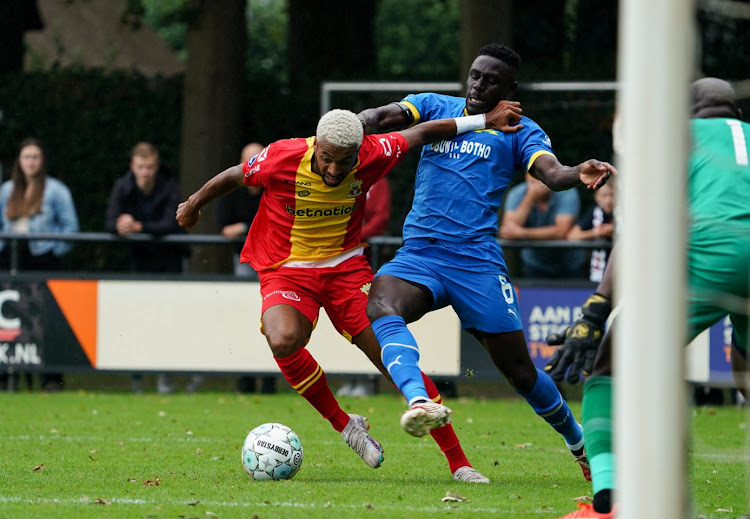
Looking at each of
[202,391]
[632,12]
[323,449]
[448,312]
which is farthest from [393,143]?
[202,391]

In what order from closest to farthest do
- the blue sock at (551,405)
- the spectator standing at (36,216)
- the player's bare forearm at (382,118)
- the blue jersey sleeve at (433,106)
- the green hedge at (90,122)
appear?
the blue sock at (551,405), the player's bare forearm at (382,118), the blue jersey sleeve at (433,106), the spectator standing at (36,216), the green hedge at (90,122)

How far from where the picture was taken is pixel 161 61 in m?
29.6

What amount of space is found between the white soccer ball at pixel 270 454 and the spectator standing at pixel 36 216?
645 centimetres

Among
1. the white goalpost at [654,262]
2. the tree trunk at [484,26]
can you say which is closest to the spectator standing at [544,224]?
the tree trunk at [484,26]

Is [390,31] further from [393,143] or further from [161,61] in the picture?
[393,143]

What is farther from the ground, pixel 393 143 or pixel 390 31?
pixel 390 31

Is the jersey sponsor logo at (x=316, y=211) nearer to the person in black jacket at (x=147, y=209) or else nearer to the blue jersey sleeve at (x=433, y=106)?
the blue jersey sleeve at (x=433, y=106)

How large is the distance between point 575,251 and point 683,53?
8642mm

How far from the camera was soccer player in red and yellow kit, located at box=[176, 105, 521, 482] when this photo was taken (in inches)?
281

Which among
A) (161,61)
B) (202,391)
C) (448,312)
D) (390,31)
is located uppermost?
(390,31)

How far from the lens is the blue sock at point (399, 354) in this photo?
633 centimetres

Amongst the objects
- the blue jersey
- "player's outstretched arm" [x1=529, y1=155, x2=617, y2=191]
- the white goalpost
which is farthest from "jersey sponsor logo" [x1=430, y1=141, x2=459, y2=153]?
the white goalpost

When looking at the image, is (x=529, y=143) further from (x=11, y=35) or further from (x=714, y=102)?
(x=11, y=35)

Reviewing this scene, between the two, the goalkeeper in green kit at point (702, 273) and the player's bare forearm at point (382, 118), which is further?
the player's bare forearm at point (382, 118)
